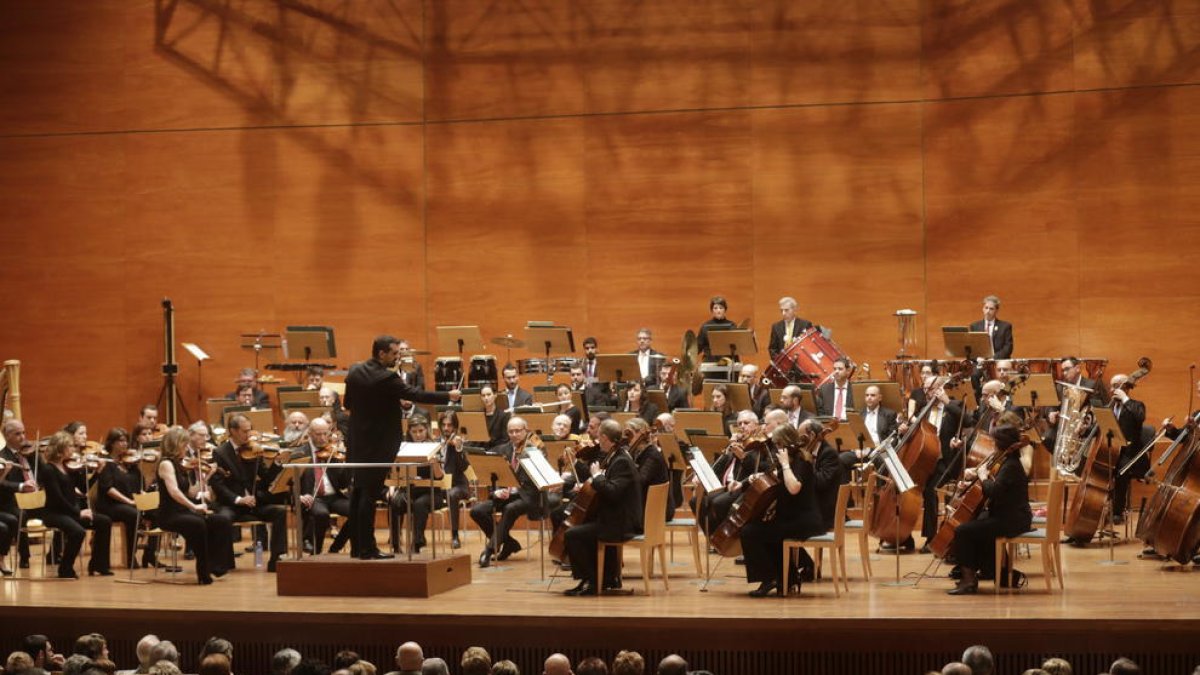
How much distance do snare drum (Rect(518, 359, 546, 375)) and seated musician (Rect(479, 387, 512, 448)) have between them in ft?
5.23

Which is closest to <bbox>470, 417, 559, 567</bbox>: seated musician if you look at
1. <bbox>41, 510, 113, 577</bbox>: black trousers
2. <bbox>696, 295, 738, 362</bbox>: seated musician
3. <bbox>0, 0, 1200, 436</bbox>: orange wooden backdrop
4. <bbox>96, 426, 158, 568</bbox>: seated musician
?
<bbox>96, 426, 158, 568</bbox>: seated musician

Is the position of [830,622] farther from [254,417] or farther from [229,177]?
[229,177]

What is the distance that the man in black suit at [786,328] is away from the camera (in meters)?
13.1

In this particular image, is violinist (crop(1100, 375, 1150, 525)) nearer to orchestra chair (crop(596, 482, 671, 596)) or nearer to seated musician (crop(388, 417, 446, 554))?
orchestra chair (crop(596, 482, 671, 596))

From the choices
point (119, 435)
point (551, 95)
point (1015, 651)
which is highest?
point (551, 95)

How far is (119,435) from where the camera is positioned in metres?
10.8

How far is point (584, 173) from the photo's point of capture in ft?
49.3

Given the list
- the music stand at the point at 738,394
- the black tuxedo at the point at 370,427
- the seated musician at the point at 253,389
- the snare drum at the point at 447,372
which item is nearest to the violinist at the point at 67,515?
the black tuxedo at the point at 370,427

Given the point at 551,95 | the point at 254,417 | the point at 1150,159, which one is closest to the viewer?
the point at 254,417

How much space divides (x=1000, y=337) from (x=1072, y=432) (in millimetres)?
2110

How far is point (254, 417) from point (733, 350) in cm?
401

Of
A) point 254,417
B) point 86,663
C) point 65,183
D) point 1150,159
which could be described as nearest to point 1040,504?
point 1150,159

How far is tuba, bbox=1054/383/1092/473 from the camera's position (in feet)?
35.2

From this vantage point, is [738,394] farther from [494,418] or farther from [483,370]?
[483,370]
